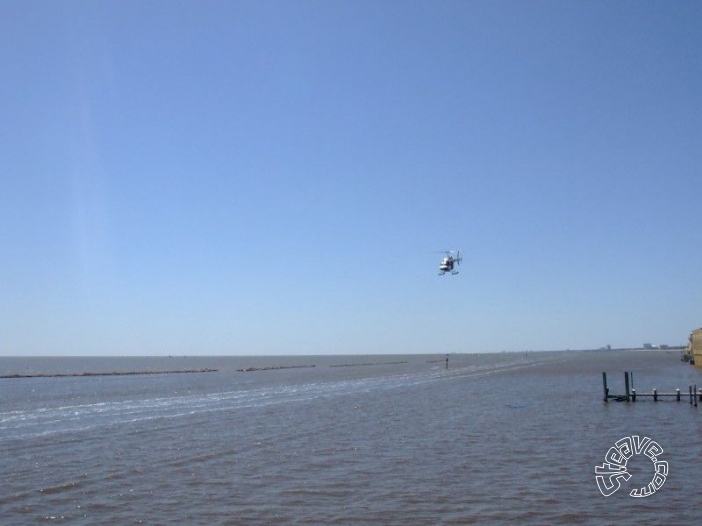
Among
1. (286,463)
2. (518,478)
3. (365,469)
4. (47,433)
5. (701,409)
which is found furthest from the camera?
(701,409)

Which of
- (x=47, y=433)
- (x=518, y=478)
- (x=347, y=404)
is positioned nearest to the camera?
(x=518, y=478)

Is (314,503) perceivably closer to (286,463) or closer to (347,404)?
(286,463)

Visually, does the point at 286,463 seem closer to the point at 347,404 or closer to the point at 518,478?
the point at 518,478

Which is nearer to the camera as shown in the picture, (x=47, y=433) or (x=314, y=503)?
(x=314, y=503)

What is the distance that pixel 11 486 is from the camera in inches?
802

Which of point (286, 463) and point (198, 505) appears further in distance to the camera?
point (286, 463)

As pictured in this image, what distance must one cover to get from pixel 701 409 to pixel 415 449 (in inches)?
812

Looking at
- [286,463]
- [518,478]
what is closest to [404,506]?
[518,478]

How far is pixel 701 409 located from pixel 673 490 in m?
21.5

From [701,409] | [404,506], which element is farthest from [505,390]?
[404,506]

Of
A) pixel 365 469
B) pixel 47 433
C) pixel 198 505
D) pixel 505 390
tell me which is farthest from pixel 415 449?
pixel 505 390

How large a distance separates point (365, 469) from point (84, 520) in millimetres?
9078

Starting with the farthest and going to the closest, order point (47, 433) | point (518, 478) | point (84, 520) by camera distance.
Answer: point (47, 433)
point (518, 478)
point (84, 520)

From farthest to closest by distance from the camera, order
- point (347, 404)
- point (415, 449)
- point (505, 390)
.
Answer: point (505, 390) → point (347, 404) → point (415, 449)
